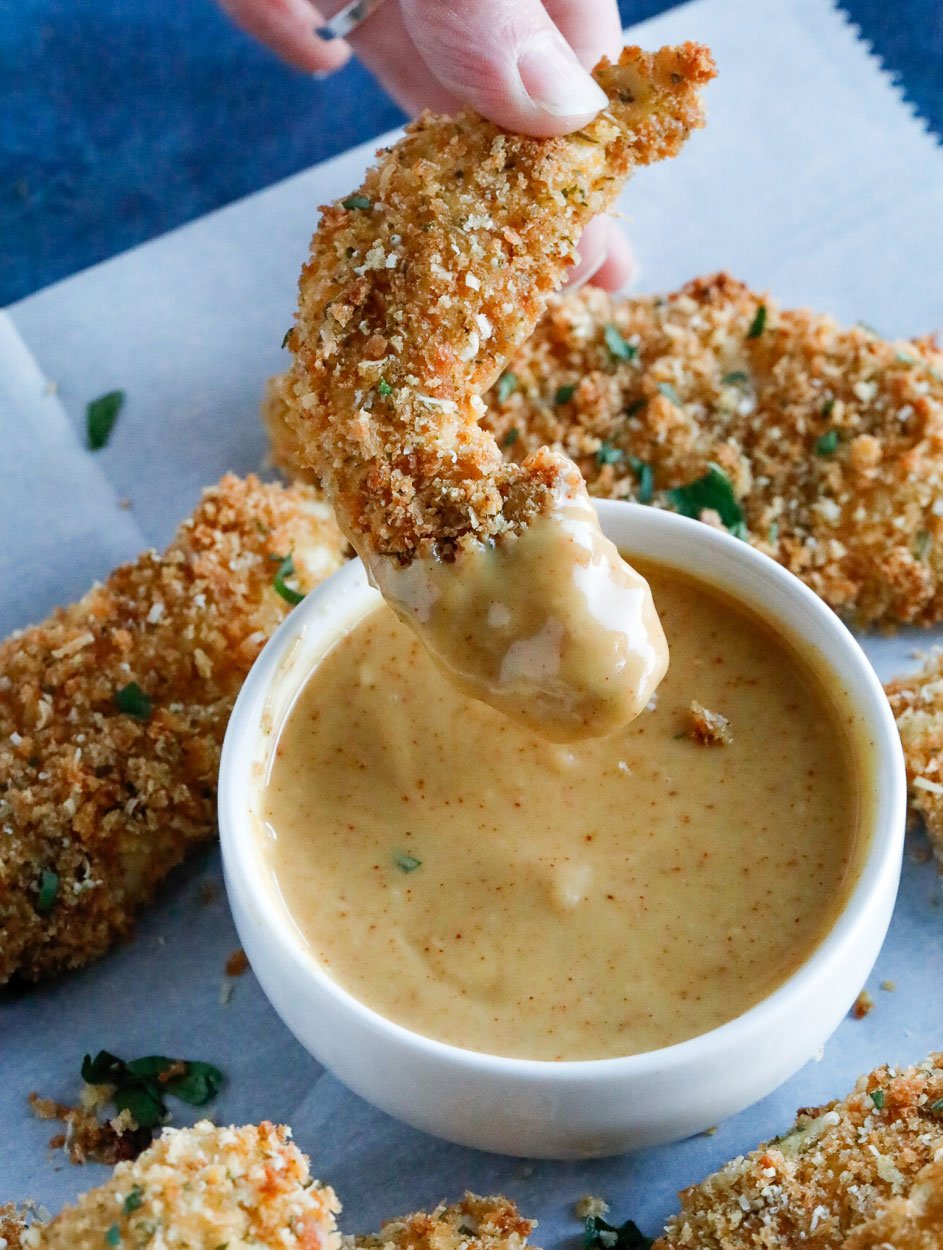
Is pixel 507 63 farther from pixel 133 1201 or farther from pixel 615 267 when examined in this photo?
pixel 133 1201

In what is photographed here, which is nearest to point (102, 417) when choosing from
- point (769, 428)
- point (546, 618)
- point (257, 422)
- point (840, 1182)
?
point (257, 422)

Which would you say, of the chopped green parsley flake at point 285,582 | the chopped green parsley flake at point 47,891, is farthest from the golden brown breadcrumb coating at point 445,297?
the chopped green parsley flake at point 47,891

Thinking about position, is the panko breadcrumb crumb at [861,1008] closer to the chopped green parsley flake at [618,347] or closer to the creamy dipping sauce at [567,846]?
the creamy dipping sauce at [567,846]

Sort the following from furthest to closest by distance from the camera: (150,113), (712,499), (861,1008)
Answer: (150,113), (712,499), (861,1008)

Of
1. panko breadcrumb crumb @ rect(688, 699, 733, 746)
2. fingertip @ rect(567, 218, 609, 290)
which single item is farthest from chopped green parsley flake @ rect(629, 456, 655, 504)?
panko breadcrumb crumb @ rect(688, 699, 733, 746)

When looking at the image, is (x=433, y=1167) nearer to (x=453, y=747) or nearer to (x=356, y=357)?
(x=453, y=747)

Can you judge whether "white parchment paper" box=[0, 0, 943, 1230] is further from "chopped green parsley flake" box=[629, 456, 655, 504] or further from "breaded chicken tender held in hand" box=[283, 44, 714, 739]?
"breaded chicken tender held in hand" box=[283, 44, 714, 739]
